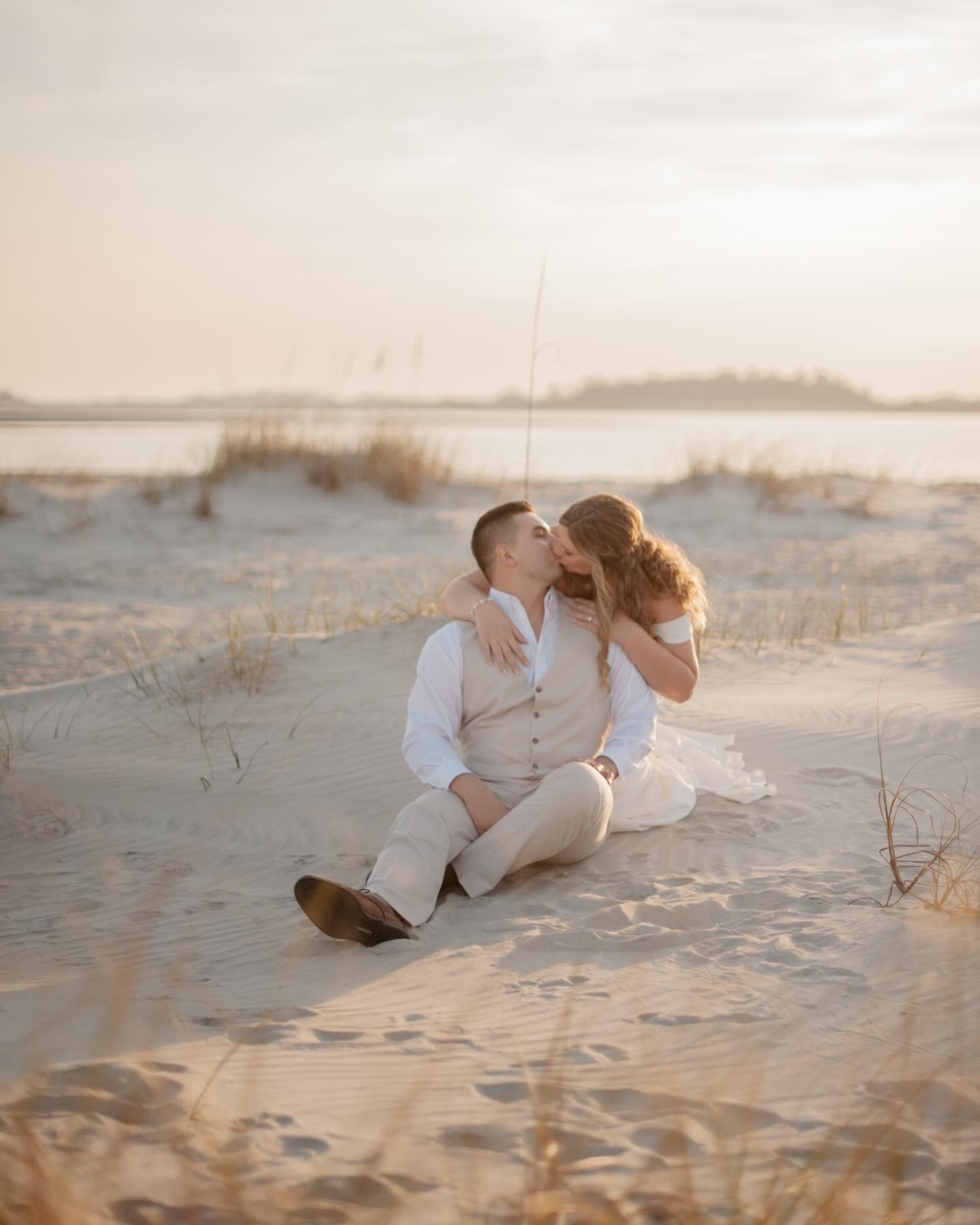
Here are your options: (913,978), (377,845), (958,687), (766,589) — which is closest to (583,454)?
(766,589)

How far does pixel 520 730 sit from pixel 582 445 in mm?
22797

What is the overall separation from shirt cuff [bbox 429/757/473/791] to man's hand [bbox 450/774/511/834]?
14 millimetres

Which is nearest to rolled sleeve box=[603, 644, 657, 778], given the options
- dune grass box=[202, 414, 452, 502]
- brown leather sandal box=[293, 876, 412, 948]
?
brown leather sandal box=[293, 876, 412, 948]

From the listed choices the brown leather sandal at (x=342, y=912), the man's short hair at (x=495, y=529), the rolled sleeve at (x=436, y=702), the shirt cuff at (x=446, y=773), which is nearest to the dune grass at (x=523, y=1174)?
the brown leather sandal at (x=342, y=912)

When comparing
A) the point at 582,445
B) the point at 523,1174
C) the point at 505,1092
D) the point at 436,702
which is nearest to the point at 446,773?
the point at 436,702

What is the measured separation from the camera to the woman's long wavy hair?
12.8 feet

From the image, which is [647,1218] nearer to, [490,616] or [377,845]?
[490,616]

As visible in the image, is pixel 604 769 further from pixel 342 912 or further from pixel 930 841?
pixel 930 841

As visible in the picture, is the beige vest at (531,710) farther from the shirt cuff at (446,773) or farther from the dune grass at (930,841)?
the dune grass at (930,841)

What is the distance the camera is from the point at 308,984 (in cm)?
315

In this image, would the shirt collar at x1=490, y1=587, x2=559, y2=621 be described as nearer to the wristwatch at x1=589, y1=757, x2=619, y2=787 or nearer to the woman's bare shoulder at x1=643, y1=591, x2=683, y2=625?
the woman's bare shoulder at x1=643, y1=591, x2=683, y2=625

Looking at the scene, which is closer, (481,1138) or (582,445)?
(481,1138)

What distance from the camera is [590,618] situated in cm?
396

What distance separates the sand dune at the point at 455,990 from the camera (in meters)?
2.21
